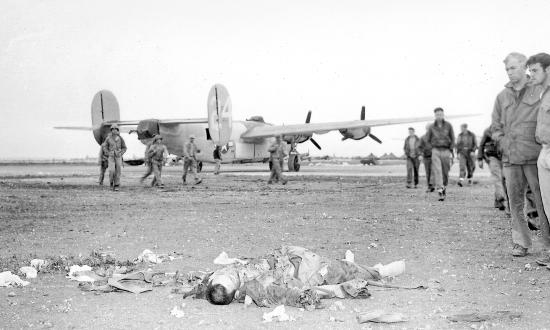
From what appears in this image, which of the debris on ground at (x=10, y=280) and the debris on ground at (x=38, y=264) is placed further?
the debris on ground at (x=38, y=264)

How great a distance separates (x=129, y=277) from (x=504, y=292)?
3.26 metres

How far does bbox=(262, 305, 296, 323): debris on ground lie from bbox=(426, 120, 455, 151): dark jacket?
1014cm

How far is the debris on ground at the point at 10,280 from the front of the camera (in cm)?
520

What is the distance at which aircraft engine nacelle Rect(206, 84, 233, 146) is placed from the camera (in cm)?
2480

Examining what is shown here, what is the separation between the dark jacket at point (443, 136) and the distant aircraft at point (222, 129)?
12.8 metres

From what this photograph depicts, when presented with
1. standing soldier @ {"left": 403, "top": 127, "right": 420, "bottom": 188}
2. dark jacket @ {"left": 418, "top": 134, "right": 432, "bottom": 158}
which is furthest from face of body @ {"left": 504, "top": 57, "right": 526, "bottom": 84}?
standing soldier @ {"left": 403, "top": 127, "right": 420, "bottom": 188}

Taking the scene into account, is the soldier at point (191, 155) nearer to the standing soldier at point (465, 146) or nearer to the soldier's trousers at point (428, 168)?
the soldier's trousers at point (428, 168)

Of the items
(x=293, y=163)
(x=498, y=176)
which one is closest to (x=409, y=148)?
(x=498, y=176)

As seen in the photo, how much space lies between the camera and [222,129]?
983 inches

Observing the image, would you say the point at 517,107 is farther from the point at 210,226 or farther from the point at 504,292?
the point at 210,226

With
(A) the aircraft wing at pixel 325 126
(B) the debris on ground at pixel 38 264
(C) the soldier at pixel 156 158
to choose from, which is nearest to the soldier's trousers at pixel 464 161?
(C) the soldier at pixel 156 158

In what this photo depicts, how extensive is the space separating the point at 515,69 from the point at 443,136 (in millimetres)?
7266

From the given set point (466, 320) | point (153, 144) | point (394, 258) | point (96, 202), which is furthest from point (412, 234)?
point (153, 144)

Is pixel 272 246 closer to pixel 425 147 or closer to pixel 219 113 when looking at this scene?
pixel 425 147
